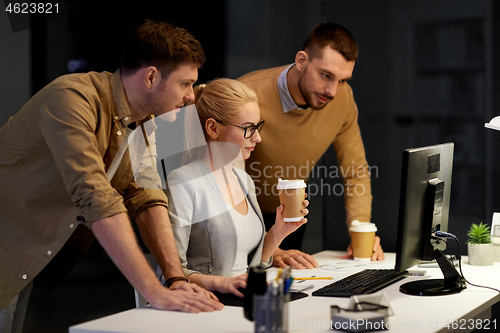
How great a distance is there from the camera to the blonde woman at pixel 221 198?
207cm

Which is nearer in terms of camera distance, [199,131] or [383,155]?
[199,131]

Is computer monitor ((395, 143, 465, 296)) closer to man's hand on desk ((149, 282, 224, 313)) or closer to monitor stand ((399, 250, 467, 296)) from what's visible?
monitor stand ((399, 250, 467, 296))

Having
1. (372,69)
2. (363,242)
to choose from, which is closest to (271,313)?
(363,242)

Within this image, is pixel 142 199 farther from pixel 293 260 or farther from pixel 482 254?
pixel 482 254

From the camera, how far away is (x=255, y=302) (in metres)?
1.26

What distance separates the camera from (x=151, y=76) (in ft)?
6.08

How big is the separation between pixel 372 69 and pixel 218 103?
4.84 feet

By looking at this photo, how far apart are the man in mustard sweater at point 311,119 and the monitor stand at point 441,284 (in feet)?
2.06

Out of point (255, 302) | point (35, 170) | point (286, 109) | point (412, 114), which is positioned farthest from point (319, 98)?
point (255, 302)

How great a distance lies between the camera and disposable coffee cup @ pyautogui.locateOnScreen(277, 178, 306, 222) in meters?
2.00

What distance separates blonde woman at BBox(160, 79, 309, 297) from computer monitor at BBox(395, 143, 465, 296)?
16.8 inches

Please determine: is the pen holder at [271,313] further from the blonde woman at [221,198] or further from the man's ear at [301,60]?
the man's ear at [301,60]

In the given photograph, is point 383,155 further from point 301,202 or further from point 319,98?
point 301,202

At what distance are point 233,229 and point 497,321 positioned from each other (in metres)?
1.88
